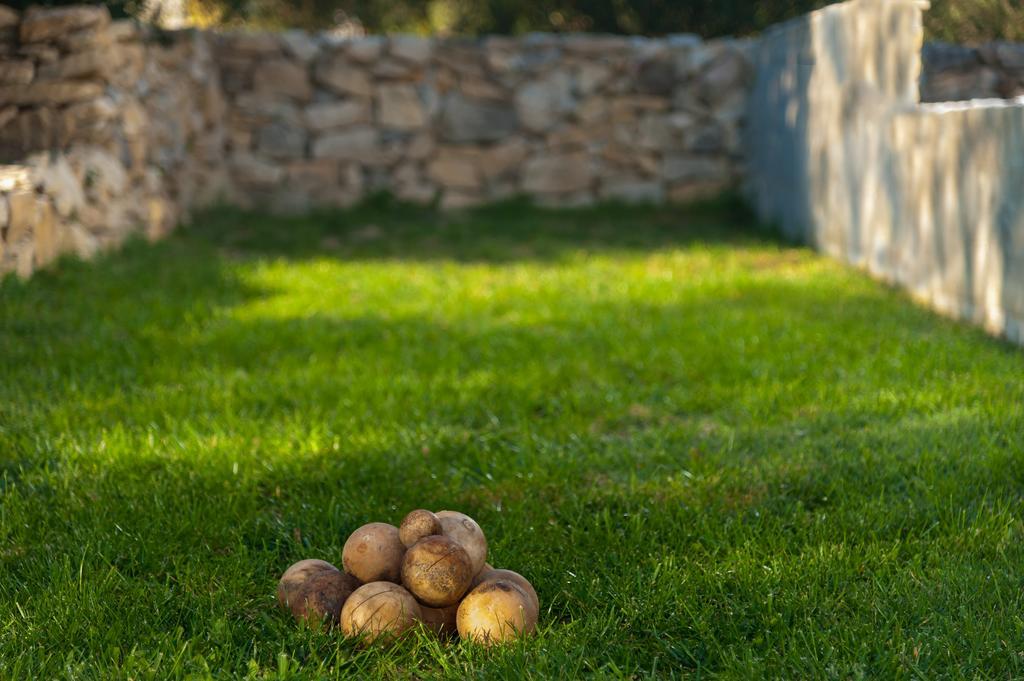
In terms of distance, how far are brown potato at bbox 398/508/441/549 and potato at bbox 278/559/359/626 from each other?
156 millimetres

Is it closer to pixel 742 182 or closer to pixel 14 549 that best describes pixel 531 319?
pixel 14 549

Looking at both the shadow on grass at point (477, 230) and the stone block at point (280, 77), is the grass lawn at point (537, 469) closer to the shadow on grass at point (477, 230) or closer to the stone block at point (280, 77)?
the shadow on grass at point (477, 230)

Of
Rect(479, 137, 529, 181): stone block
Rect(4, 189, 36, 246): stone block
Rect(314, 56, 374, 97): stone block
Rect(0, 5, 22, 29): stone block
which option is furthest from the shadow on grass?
Rect(4, 189, 36, 246): stone block

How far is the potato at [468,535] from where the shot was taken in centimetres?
254

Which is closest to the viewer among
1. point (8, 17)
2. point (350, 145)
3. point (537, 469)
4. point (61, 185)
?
point (537, 469)

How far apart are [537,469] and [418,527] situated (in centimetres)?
104

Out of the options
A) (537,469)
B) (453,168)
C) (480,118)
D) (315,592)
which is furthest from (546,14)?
(315,592)

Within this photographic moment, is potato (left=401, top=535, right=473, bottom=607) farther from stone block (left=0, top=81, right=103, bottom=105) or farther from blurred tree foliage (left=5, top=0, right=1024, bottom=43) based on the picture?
blurred tree foliage (left=5, top=0, right=1024, bottom=43)

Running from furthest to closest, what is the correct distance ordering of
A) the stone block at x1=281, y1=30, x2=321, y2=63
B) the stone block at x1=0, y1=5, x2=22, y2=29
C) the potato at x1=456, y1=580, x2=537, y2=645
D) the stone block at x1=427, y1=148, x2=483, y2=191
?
the stone block at x1=427, y1=148, x2=483, y2=191, the stone block at x1=281, y1=30, x2=321, y2=63, the stone block at x1=0, y1=5, x2=22, y2=29, the potato at x1=456, y1=580, x2=537, y2=645

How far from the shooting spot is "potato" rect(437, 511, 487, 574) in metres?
2.54

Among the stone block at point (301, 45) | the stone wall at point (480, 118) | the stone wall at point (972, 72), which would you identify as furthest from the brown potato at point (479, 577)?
the stone block at point (301, 45)

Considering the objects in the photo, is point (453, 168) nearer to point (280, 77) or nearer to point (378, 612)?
point (280, 77)

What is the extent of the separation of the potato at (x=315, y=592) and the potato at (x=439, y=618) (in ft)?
0.60

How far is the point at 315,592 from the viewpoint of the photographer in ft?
8.29
